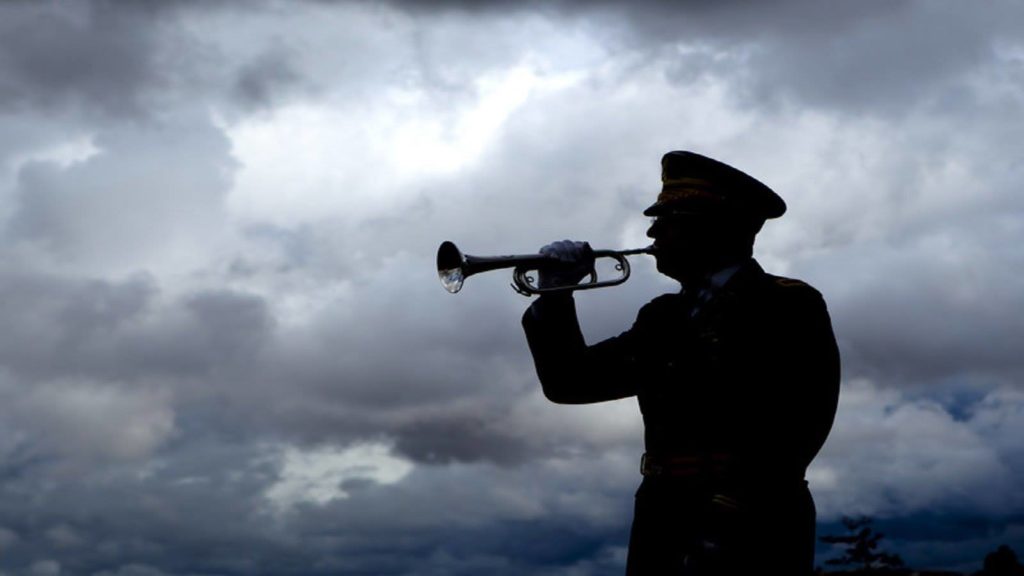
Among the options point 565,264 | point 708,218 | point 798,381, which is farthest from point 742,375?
point 565,264

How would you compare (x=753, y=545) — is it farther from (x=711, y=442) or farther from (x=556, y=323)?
(x=556, y=323)

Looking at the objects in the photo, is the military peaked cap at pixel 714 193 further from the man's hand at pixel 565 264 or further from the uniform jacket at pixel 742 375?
the man's hand at pixel 565 264

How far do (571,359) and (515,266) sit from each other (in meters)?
0.65

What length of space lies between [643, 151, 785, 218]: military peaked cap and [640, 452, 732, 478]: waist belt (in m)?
1.44

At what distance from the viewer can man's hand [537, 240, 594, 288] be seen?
27.4 feet

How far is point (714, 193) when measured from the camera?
8.19 meters

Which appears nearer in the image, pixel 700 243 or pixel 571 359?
pixel 700 243

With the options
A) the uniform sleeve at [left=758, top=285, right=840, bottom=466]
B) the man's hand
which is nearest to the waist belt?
the uniform sleeve at [left=758, top=285, right=840, bottom=466]

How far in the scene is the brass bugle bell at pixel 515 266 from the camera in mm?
8383

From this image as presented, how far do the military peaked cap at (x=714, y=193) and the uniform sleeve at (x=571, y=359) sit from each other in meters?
0.83

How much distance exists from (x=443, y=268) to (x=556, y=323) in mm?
911

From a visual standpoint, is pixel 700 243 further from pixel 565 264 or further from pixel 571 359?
pixel 571 359

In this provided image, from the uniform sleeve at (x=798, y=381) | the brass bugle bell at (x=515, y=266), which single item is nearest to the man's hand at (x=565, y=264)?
the brass bugle bell at (x=515, y=266)

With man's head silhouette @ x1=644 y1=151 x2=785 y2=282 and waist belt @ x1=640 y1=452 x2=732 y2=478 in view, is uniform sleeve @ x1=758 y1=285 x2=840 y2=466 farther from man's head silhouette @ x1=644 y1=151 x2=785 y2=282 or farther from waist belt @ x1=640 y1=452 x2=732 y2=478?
man's head silhouette @ x1=644 y1=151 x2=785 y2=282
